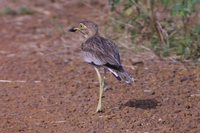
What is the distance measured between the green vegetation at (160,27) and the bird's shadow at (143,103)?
47.6 inches

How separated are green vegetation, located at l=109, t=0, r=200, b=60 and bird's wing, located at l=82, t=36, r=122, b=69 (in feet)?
3.59

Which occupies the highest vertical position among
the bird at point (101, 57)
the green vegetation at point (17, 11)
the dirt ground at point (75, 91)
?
the bird at point (101, 57)

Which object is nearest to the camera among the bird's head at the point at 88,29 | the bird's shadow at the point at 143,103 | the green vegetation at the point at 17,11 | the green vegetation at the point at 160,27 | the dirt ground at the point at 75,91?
the dirt ground at the point at 75,91

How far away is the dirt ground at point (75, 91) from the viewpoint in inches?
226

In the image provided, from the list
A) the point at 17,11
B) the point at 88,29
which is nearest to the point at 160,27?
the point at 88,29

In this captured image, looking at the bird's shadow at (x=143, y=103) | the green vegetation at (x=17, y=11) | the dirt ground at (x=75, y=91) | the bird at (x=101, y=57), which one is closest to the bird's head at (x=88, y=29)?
the bird at (x=101, y=57)

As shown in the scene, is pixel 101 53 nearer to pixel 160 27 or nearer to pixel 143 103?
pixel 143 103

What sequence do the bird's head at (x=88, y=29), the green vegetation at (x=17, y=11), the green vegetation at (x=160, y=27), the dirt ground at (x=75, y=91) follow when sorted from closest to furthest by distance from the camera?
the dirt ground at (x=75, y=91) < the bird's head at (x=88, y=29) < the green vegetation at (x=160, y=27) < the green vegetation at (x=17, y=11)

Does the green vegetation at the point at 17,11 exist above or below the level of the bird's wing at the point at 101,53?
below

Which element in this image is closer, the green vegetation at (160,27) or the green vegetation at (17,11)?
the green vegetation at (160,27)

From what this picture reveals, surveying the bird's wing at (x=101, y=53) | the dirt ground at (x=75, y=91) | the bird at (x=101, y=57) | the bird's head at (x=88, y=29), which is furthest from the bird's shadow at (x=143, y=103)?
the bird's head at (x=88, y=29)

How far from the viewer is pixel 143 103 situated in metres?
6.20

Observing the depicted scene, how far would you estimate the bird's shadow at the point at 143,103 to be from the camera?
6109mm

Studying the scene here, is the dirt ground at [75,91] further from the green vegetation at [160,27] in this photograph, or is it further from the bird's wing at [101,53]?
the bird's wing at [101,53]
